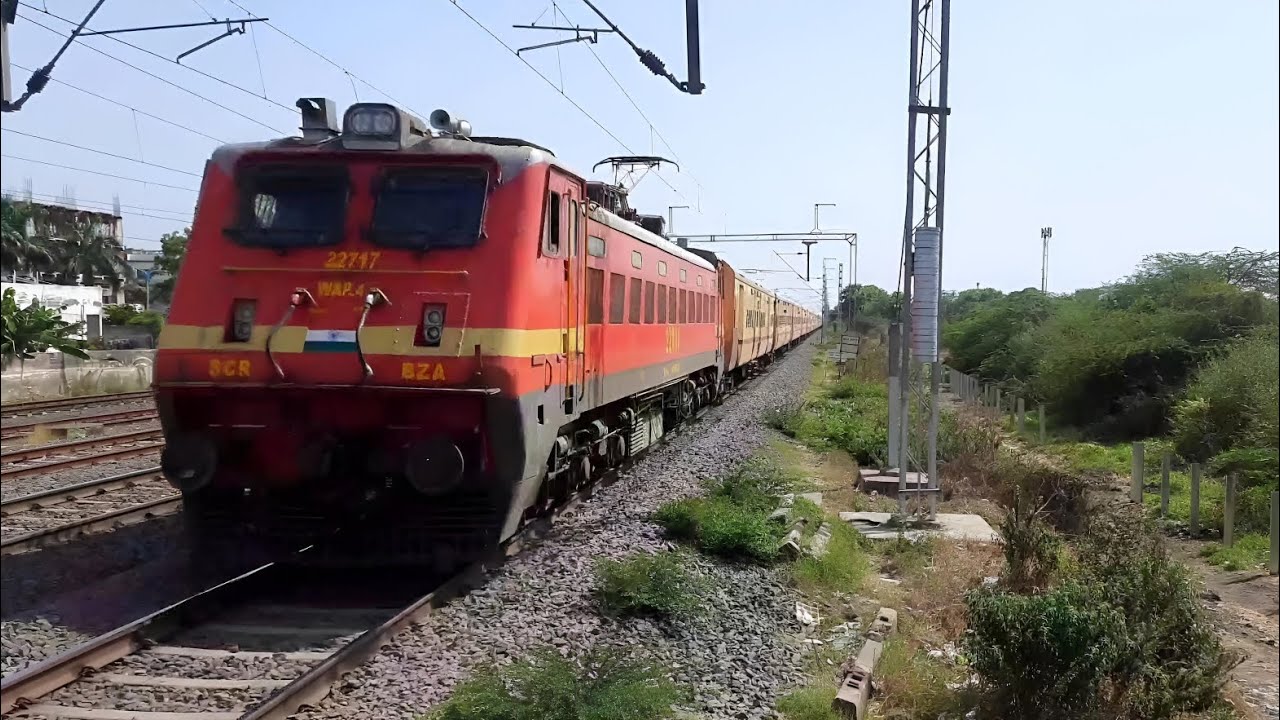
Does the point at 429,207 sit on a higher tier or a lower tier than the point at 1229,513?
higher

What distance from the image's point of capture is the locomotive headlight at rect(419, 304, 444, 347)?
23.0 feet

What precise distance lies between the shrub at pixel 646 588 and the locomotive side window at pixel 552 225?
7.69 ft

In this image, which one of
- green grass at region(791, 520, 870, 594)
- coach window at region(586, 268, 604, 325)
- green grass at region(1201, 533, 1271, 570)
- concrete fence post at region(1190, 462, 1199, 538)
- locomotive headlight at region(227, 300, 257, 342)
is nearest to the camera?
locomotive headlight at region(227, 300, 257, 342)

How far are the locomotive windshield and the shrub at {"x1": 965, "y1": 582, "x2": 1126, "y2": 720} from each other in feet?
13.8

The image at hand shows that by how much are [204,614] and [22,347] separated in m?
3.25

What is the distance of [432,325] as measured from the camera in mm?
7051

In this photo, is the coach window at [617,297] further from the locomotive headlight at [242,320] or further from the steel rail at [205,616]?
the locomotive headlight at [242,320]

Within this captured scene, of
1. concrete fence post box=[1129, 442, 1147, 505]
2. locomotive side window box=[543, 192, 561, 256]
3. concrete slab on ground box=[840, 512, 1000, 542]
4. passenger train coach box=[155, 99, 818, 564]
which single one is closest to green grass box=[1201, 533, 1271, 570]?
concrete fence post box=[1129, 442, 1147, 505]

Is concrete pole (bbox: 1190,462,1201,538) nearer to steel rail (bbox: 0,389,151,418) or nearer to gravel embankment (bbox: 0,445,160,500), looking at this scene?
gravel embankment (bbox: 0,445,160,500)

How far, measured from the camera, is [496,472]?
7086 mm

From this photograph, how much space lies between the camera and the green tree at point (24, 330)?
11.3 feet

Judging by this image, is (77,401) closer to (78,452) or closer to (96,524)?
(78,452)

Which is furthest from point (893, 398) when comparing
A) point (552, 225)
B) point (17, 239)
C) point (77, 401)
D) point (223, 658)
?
point (77, 401)

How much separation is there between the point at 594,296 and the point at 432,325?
8.44 feet
